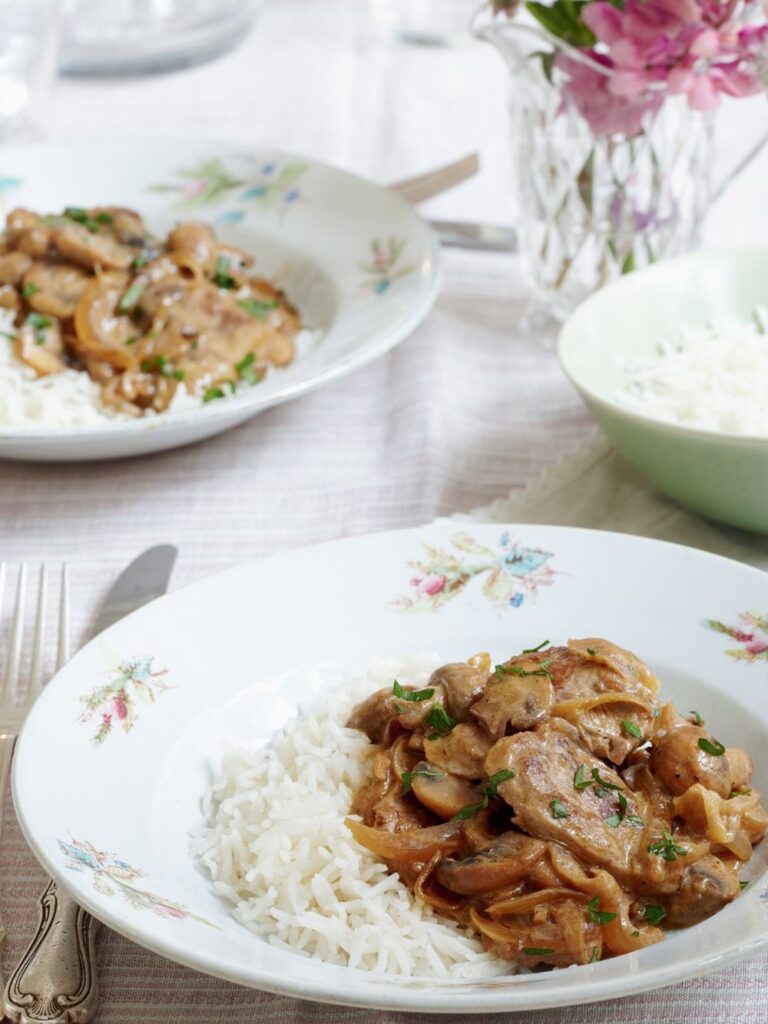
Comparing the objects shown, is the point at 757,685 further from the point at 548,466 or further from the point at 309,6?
the point at 309,6

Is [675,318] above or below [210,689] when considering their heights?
above

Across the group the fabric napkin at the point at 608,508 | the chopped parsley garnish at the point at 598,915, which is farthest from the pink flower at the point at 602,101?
the chopped parsley garnish at the point at 598,915

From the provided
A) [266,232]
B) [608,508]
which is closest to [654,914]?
[608,508]

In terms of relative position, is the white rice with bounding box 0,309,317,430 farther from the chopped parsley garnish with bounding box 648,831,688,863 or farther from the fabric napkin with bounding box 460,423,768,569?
the chopped parsley garnish with bounding box 648,831,688,863

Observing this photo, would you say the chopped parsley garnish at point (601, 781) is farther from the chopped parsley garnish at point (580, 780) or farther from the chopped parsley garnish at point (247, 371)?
the chopped parsley garnish at point (247, 371)

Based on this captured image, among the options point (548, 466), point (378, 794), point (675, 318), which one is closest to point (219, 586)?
point (378, 794)

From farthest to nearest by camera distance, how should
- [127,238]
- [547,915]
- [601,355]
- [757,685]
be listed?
[127,238] → [601,355] → [757,685] → [547,915]

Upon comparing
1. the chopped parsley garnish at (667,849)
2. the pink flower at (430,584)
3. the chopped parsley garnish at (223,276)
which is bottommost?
the chopped parsley garnish at (223,276)
